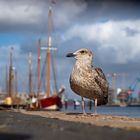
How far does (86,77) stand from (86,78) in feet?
0.11

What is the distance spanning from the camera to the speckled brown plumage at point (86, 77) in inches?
624

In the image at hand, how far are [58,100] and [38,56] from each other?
46.0ft

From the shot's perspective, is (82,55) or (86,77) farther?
(82,55)

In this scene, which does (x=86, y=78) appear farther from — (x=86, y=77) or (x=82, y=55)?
(x=82, y=55)

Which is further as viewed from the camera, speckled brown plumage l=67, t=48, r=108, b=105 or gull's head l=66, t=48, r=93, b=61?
gull's head l=66, t=48, r=93, b=61

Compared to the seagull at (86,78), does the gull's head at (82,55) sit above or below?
above

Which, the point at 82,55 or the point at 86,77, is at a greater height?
the point at 82,55

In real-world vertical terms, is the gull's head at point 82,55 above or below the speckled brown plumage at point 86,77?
above

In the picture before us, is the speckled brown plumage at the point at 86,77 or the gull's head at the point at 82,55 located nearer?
the speckled brown plumage at the point at 86,77

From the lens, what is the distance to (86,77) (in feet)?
52.1

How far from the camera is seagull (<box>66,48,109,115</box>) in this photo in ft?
52.1

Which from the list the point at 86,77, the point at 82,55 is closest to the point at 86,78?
the point at 86,77

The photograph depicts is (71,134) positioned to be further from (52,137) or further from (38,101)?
(38,101)

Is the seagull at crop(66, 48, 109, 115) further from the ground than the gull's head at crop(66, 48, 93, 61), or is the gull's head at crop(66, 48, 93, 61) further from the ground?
the gull's head at crop(66, 48, 93, 61)
